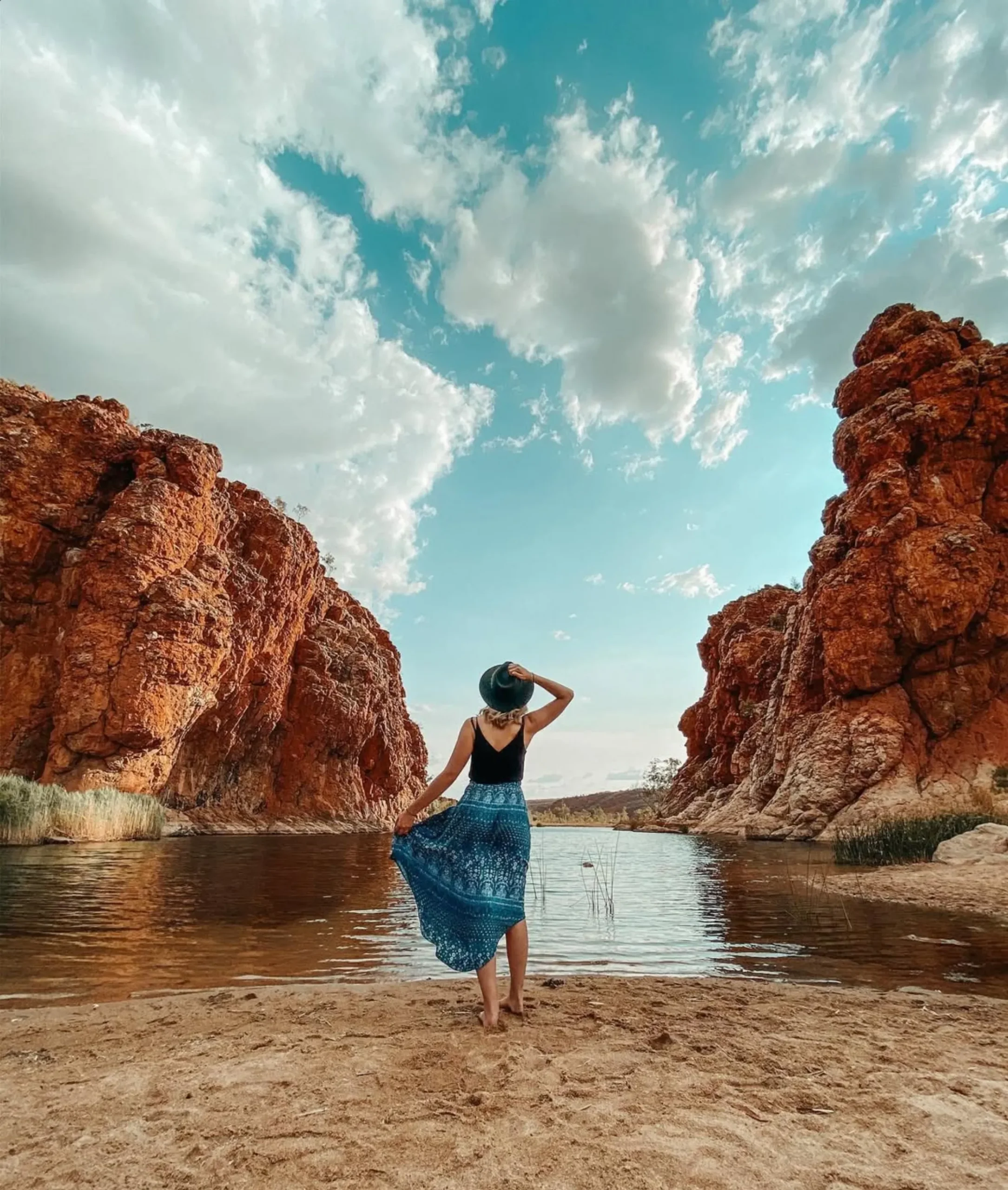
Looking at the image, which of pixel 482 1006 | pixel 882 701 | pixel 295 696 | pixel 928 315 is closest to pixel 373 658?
pixel 295 696

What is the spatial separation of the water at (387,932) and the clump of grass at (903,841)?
2519 mm

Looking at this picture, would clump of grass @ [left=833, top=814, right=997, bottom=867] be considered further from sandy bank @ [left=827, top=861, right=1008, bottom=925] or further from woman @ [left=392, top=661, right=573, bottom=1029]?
woman @ [left=392, top=661, right=573, bottom=1029]

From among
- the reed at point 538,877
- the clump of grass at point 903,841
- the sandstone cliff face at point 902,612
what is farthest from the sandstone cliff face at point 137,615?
the clump of grass at point 903,841

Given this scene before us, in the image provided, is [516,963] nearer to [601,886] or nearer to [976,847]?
[601,886]

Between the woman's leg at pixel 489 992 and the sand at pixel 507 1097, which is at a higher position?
the woman's leg at pixel 489 992

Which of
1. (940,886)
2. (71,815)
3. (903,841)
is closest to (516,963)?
(940,886)

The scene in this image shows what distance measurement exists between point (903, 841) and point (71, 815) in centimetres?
Answer: 2608

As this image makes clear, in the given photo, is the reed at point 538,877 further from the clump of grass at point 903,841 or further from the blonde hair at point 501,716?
the clump of grass at point 903,841

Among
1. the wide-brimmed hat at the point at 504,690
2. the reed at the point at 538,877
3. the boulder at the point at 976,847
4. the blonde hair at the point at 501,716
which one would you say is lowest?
the reed at the point at 538,877

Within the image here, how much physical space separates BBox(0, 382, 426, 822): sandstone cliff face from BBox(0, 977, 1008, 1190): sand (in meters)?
34.5

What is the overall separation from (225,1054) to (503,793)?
81.1 inches

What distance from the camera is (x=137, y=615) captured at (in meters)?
36.6

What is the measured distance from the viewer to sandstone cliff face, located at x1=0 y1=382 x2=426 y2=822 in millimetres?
34625

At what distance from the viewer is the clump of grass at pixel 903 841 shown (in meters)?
16.7
